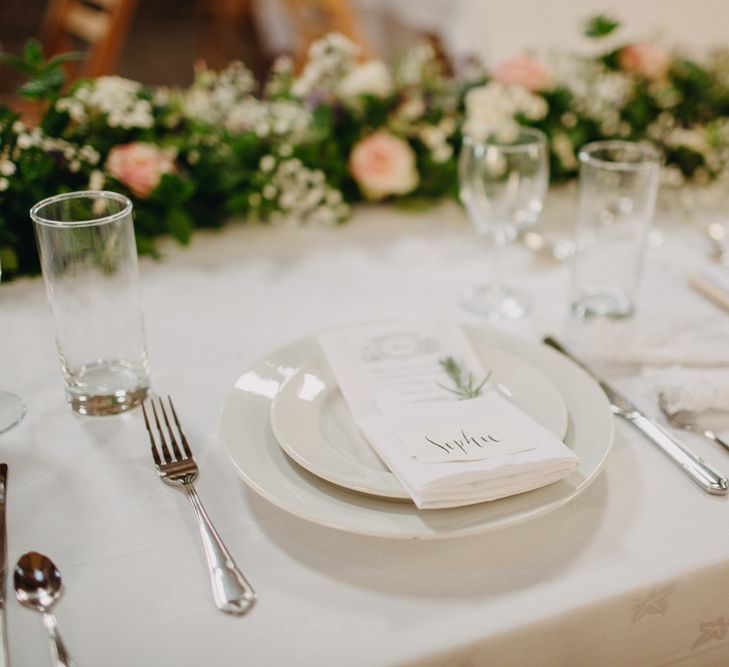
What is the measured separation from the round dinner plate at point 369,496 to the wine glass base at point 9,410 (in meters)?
0.25

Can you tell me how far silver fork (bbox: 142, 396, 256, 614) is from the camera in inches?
23.4

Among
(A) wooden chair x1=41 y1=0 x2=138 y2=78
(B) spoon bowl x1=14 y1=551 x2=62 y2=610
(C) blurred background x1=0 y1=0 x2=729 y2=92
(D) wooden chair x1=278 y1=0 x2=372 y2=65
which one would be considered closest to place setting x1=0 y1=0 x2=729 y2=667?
(B) spoon bowl x1=14 y1=551 x2=62 y2=610

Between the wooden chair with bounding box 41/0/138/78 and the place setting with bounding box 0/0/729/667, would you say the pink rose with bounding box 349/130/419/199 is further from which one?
the wooden chair with bounding box 41/0/138/78

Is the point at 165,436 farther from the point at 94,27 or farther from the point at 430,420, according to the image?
the point at 94,27

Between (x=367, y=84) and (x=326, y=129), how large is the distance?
128 millimetres

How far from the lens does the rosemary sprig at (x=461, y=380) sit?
79 centimetres

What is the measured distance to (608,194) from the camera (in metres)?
1.07

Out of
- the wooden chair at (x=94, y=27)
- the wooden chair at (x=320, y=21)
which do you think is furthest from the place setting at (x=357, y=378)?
the wooden chair at (x=320, y=21)

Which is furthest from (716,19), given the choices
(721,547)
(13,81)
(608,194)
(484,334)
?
(13,81)

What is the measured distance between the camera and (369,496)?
25.7 inches

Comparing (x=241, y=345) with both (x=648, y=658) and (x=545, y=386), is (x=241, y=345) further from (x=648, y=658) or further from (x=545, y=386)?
(x=648, y=658)

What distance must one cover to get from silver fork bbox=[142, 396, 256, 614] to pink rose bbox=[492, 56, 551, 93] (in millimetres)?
994

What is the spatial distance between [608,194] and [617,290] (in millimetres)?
139

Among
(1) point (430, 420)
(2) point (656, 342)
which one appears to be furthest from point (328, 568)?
(2) point (656, 342)
